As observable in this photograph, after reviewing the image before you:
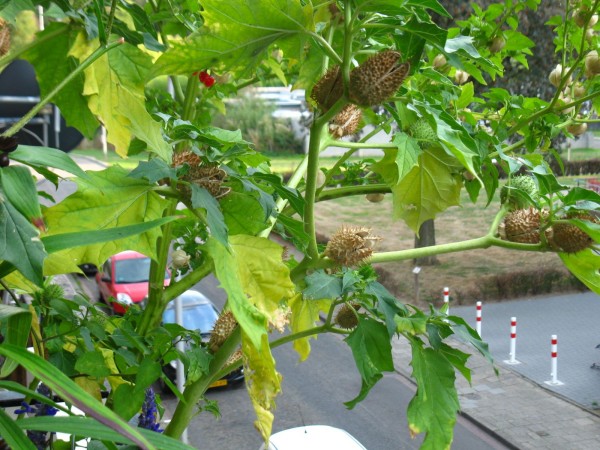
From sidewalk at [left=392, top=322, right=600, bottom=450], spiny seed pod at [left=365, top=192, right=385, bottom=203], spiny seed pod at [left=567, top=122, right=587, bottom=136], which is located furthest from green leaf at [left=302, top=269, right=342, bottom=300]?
sidewalk at [left=392, top=322, right=600, bottom=450]

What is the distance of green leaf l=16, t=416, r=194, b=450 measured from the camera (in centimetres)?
72

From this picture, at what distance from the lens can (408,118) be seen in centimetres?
134

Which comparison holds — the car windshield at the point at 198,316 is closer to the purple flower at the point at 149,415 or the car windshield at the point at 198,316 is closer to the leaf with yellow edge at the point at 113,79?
the purple flower at the point at 149,415

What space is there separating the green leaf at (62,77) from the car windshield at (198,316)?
28.3 ft

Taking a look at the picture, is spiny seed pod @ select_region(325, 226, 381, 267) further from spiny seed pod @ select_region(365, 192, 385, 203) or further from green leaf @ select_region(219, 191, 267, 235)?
spiny seed pod @ select_region(365, 192, 385, 203)

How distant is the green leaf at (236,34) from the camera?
1.01 m

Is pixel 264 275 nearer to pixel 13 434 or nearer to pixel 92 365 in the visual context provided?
pixel 13 434

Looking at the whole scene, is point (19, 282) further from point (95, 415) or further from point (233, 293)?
point (95, 415)

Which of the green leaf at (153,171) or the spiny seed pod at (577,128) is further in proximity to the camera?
the spiny seed pod at (577,128)

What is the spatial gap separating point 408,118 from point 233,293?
0.53 metres

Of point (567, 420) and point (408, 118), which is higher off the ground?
point (408, 118)

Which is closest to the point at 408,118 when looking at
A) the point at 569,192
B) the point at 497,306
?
the point at 569,192

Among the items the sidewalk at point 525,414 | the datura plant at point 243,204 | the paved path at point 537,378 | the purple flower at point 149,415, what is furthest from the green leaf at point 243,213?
the sidewalk at point 525,414

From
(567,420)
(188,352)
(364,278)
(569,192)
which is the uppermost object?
(569,192)
